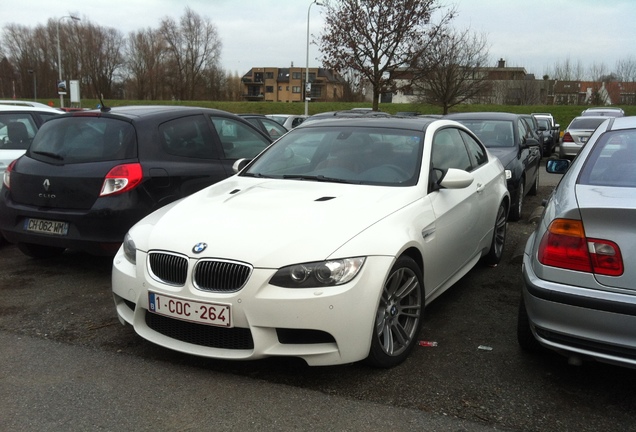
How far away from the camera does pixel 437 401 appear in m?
2.88

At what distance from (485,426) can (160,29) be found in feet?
257

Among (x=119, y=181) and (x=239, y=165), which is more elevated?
(x=239, y=165)

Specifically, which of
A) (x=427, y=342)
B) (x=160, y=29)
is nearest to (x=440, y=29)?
(x=427, y=342)

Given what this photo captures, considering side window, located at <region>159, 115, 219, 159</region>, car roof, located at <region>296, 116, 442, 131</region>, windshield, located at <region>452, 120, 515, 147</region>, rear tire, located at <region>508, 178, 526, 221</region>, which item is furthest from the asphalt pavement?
windshield, located at <region>452, 120, 515, 147</region>

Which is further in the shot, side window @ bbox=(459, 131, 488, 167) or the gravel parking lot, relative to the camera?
side window @ bbox=(459, 131, 488, 167)

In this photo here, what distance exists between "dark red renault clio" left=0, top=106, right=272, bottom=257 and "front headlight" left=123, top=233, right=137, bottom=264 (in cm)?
108

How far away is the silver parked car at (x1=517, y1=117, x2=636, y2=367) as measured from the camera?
253 centimetres

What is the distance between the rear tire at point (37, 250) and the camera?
546 centimetres

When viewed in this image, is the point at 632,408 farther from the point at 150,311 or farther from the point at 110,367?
the point at 110,367

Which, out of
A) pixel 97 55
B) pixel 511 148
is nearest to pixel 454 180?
pixel 511 148

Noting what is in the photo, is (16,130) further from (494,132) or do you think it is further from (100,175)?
(494,132)

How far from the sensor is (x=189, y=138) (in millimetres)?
5453

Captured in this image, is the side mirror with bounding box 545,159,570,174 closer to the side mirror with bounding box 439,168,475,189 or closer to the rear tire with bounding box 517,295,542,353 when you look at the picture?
the side mirror with bounding box 439,168,475,189

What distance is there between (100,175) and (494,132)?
6476 mm
